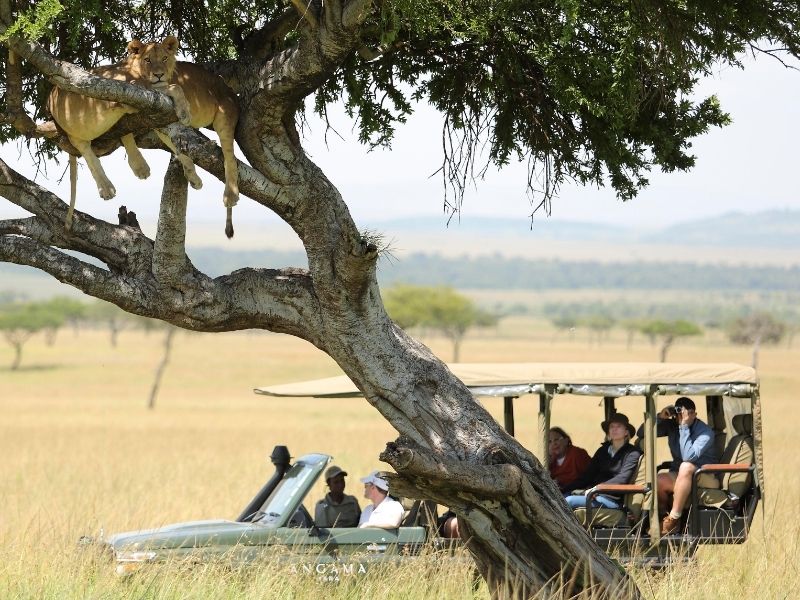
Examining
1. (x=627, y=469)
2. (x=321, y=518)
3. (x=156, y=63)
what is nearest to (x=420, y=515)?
(x=321, y=518)

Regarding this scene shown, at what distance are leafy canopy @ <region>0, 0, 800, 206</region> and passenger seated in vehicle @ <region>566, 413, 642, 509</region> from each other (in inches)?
96.3

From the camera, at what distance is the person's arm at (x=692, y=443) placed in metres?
10.1

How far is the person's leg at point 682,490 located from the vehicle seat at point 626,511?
0.26 m

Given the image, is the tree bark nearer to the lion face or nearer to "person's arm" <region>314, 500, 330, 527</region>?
the lion face

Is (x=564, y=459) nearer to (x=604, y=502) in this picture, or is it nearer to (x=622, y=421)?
(x=622, y=421)

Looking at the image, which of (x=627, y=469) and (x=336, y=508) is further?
(x=627, y=469)

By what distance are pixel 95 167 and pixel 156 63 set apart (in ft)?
2.21

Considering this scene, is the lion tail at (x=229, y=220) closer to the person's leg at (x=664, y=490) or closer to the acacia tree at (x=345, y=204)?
the acacia tree at (x=345, y=204)

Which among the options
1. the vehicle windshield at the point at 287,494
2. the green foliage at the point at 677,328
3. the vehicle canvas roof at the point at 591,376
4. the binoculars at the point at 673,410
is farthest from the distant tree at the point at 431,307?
the vehicle windshield at the point at 287,494

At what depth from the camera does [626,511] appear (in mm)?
9742

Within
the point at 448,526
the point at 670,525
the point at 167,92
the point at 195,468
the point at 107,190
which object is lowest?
the point at 195,468

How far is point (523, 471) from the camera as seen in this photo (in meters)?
7.33

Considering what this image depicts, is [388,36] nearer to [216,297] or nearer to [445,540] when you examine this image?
[216,297]

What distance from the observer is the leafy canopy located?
6.87 metres
